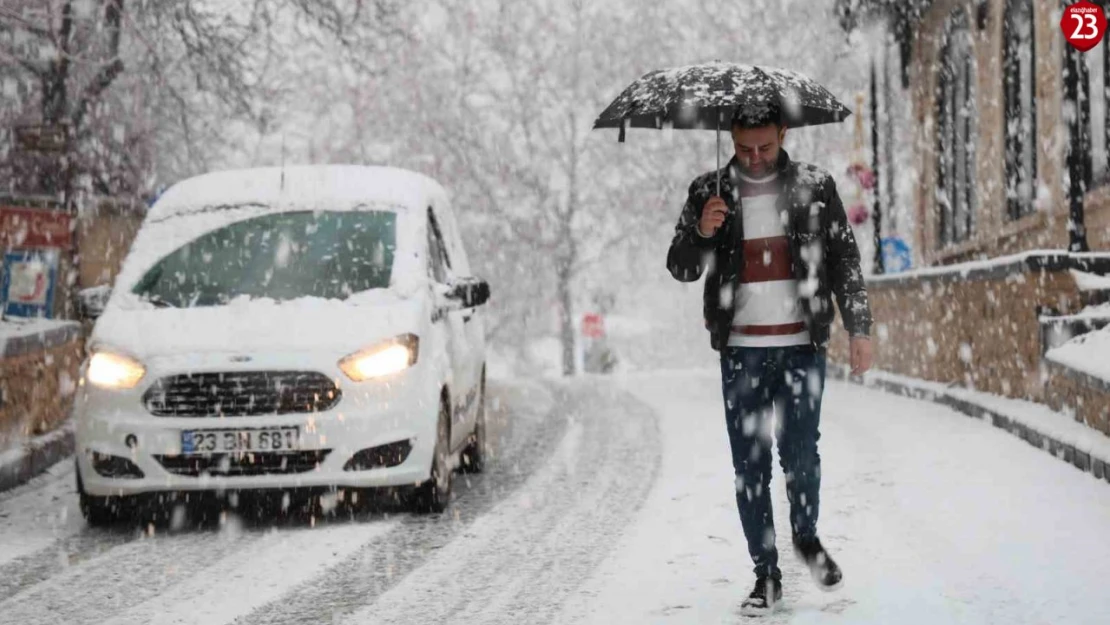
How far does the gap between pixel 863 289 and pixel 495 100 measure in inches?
1474

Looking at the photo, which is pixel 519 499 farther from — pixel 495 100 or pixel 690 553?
pixel 495 100

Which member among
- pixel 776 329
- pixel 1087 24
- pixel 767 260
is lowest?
pixel 776 329

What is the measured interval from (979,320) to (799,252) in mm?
7562

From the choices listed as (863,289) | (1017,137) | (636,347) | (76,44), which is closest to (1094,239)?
(1017,137)

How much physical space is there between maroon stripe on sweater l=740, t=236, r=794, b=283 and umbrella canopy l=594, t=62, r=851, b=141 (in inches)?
17.9

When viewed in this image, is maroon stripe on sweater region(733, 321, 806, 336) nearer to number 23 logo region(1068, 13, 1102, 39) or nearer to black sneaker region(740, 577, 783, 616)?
black sneaker region(740, 577, 783, 616)

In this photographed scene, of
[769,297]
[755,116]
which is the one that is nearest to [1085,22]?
[755,116]

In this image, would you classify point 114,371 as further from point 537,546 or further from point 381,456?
point 537,546

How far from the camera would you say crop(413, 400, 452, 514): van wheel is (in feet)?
25.3

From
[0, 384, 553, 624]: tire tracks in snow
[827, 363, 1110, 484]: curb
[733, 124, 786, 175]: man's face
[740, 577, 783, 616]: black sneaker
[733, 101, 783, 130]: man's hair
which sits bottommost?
[827, 363, 1110, 484]: curb

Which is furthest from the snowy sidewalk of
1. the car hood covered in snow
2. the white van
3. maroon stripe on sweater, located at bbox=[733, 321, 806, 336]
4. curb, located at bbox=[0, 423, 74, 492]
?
curb, located at bbox=[0, 423, 74, 492]

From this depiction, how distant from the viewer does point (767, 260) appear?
5.12 m

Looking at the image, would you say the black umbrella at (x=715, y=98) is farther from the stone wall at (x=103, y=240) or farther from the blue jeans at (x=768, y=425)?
the stone wall at (x=103, y=240)

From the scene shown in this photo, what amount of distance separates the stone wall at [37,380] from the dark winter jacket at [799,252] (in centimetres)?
610
